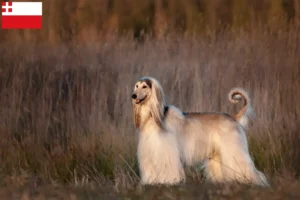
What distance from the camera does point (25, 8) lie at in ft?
49.0

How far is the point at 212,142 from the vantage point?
372 inches

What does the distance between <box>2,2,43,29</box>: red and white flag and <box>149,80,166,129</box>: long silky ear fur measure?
6.01 metres

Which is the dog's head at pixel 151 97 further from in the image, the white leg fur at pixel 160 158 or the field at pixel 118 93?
the field at pixel 118 93

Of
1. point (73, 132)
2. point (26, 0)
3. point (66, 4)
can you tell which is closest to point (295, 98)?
point (73, 132)

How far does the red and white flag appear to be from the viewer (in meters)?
14.7

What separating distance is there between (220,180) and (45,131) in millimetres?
Answer: 2984

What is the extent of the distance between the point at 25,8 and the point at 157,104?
254 inches

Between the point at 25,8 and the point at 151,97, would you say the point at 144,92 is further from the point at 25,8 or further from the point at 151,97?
the point at 25,8

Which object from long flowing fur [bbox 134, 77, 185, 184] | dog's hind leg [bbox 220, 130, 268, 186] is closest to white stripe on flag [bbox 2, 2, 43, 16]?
long flowing fur [bbox 134, 77, 185, 184]

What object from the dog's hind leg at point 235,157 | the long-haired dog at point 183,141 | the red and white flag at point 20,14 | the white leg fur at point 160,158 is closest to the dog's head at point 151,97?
the long-haired dog at point 183,141

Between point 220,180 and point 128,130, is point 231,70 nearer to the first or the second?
point 128,130

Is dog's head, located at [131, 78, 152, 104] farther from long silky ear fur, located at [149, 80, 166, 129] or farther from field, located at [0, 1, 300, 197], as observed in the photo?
field, located at [0, 1, 300, 197]

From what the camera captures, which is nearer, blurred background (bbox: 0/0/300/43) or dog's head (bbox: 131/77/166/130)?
dog's head (bbox: 131/77/166/130)

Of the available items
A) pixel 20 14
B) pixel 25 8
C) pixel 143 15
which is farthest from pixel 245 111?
pixel 143 15
